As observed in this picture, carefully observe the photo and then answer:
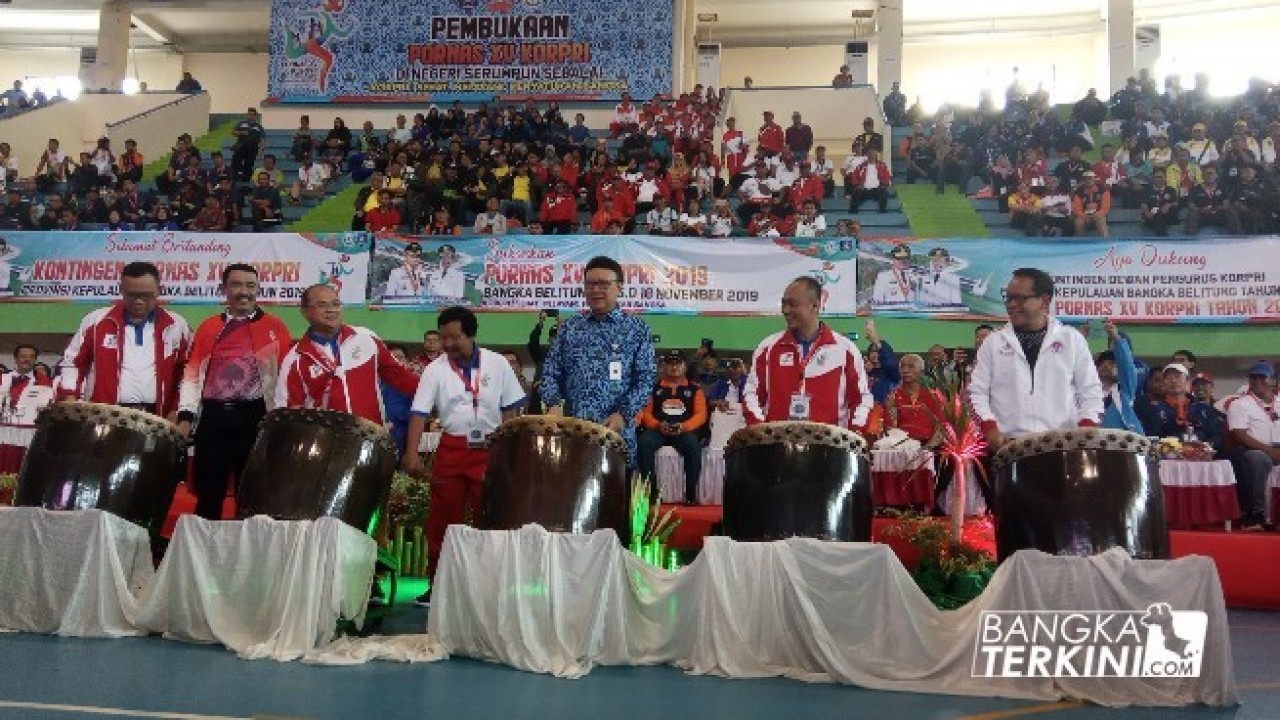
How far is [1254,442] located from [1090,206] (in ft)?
17.4

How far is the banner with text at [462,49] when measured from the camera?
68.3 ft

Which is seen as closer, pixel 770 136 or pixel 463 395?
pixel 463 395

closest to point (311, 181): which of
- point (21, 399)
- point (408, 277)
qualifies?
point (408, 277)

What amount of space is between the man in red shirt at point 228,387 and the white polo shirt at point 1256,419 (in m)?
7.47

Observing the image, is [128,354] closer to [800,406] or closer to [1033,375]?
[800,406]

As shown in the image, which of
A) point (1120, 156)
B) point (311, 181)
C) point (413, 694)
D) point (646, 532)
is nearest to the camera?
point (413, 694)

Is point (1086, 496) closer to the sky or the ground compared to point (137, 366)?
closer to the ground

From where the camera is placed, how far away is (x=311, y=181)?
59.5ft

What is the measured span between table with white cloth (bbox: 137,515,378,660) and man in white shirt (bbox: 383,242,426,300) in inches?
347

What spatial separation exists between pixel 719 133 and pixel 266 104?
28.0 feet

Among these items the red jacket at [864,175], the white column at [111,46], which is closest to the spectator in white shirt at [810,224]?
the red jacket at [864,175]

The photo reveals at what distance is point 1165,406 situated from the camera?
31.6ft

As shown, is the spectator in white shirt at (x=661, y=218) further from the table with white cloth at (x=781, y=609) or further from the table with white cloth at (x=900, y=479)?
the table with white cloth at (x=781, y=609)

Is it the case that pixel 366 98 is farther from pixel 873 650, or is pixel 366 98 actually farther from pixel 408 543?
pixel 873 650
